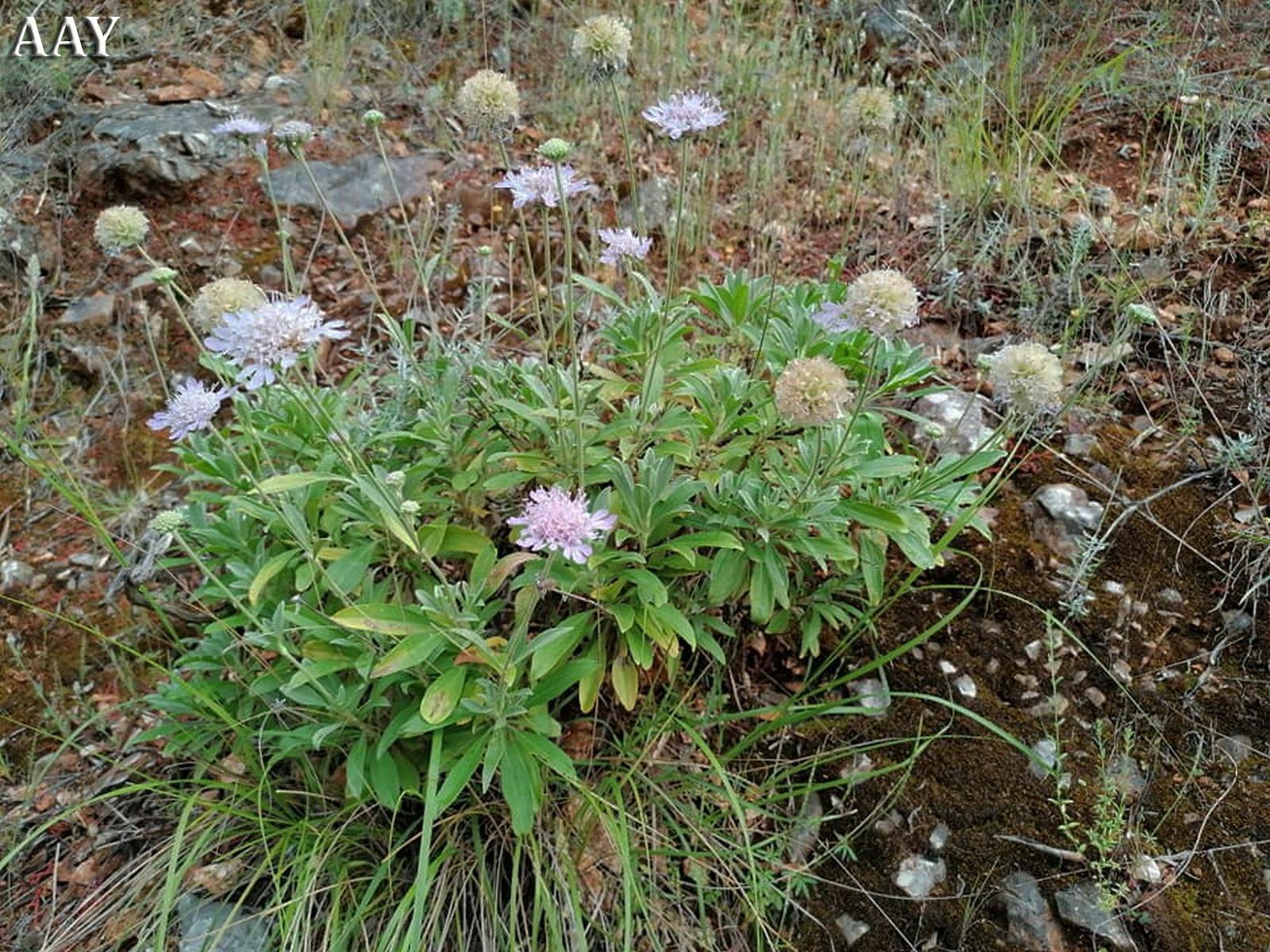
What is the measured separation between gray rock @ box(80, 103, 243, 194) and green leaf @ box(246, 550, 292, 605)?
2790mm

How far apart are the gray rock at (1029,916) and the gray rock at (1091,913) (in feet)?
0.10

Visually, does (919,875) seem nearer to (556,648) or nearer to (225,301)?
(556,648)

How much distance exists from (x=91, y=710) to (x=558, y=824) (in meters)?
1.50

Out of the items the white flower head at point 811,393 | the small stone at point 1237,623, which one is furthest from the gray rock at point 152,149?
the small stone at point 1237,623

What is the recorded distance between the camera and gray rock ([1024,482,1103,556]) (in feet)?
8.16

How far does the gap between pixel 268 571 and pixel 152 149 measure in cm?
303

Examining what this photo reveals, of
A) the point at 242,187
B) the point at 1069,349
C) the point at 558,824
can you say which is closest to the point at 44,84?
the point at 242,187

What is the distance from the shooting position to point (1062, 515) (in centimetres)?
254

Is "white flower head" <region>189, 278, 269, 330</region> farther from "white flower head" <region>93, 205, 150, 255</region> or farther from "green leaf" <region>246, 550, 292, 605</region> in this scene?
"green leaf" <region>246, 550, 292, 605</region>

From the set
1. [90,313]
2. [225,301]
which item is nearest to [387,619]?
[225,301]

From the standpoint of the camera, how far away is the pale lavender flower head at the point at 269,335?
1598 millimetres

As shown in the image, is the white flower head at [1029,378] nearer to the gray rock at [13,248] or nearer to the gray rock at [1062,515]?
the gray rock at [1062,515]

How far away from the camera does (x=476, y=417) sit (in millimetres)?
2320

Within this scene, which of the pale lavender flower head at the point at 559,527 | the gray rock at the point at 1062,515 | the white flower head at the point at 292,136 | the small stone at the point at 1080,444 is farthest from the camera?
the small stone at the point at 1080,444
